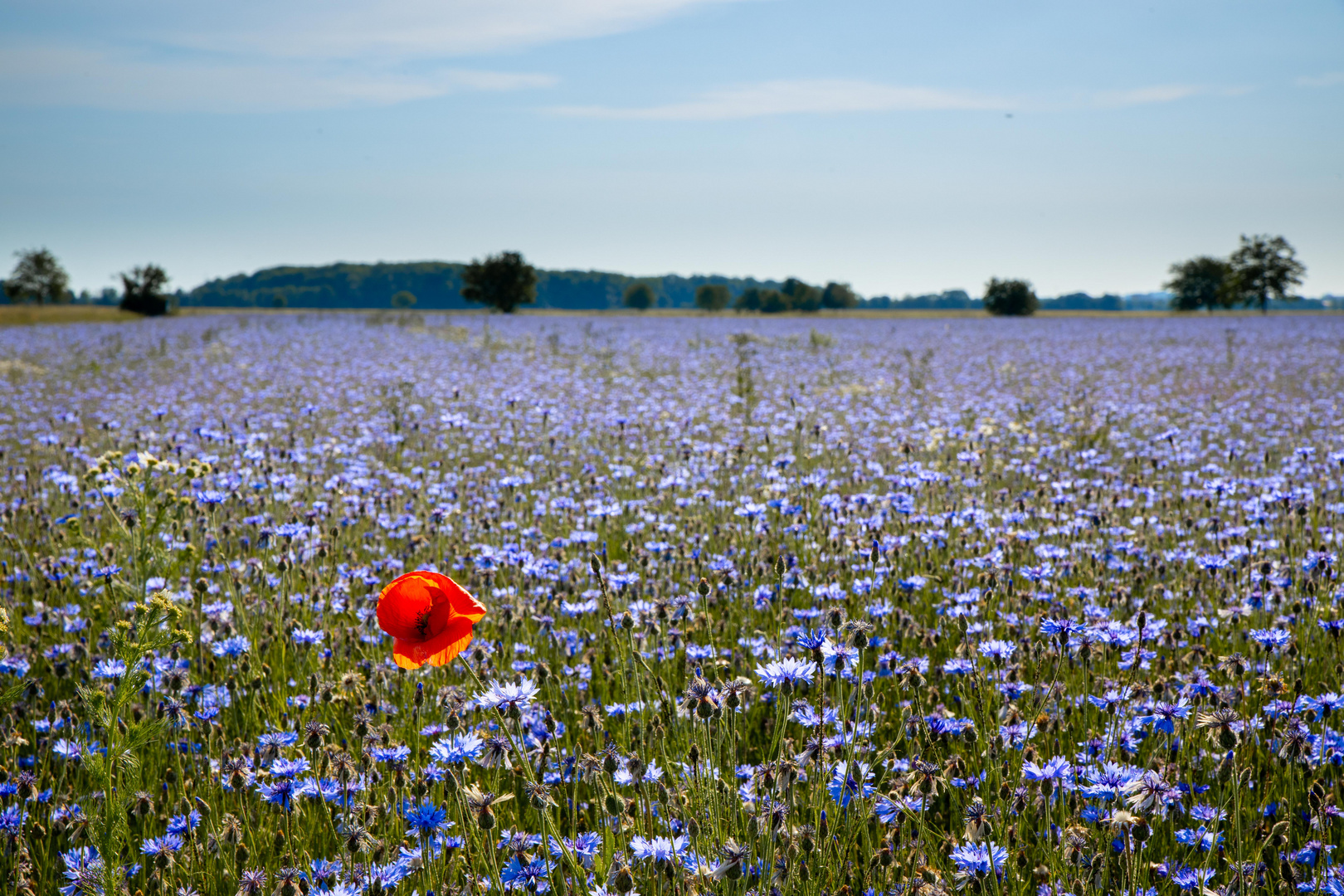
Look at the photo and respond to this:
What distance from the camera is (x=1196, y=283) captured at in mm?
73625

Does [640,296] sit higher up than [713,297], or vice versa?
[640,296]

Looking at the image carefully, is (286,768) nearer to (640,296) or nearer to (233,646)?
(233,646)

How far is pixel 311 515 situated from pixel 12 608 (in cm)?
130

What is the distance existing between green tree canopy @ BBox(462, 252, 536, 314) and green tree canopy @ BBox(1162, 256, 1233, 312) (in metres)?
58.4

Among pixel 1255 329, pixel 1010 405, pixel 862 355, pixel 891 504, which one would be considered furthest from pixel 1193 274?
pixel 891 504

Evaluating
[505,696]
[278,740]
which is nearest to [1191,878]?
[505,696]

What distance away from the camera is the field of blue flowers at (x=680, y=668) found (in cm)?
188

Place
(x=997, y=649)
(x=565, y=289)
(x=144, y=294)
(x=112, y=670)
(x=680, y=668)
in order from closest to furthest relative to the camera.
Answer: (x=997, y=649), (x=112, y=670), (x=680, y=668), (x=144, y=294), (x=565, y=289)

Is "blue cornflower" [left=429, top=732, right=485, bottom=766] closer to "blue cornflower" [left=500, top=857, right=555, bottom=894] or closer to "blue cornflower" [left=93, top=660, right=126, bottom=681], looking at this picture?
"blue cornflower" [left=500, top=857, right=555, bottom=894]

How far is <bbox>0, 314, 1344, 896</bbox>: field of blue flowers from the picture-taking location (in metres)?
1.88

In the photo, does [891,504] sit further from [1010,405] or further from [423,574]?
[1010,405]

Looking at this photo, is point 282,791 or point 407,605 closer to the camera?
→ point 407,605

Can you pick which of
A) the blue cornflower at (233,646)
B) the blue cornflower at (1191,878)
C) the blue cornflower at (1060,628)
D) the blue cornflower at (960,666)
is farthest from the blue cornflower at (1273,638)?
the blue cornflower at (233,646)

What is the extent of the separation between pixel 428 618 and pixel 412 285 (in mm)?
177482
